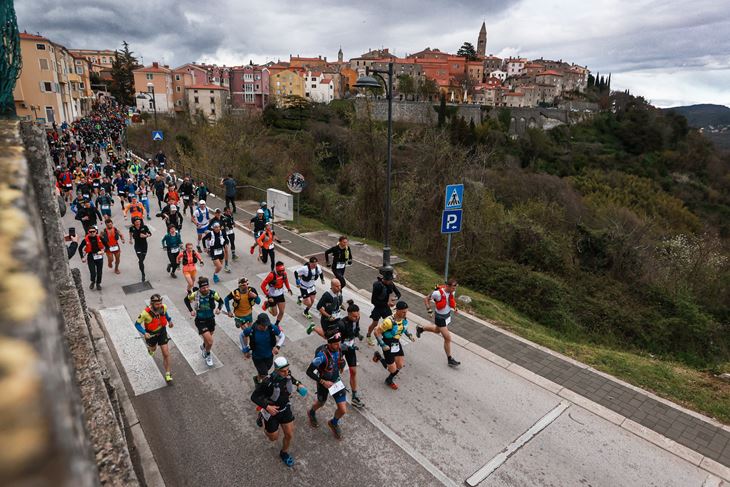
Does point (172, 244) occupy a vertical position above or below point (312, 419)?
above

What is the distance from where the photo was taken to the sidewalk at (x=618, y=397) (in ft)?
23.1

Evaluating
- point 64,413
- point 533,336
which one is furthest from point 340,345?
point 64,413

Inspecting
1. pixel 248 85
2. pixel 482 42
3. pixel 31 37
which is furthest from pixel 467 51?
pixel 31 37

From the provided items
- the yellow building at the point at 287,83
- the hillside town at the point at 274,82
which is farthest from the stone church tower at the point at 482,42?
the yellow building at the point at 287,83

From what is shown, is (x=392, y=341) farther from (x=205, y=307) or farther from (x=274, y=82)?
(x=274, y=82)

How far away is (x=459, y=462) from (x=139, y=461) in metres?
4.66

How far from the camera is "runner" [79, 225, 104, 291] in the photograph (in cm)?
1144

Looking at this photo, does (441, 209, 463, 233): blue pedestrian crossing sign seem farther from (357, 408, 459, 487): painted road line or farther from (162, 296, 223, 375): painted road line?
(162, 296, 223, 375): painted road line

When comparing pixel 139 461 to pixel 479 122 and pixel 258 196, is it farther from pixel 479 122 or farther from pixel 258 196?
pixel 479 122

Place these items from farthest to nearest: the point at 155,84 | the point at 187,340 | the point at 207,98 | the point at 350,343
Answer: the point at 207,98 → the point at 155,84 → the point at 187,340 → the point at 350,343

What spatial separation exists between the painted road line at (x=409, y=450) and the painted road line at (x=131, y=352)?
12.6 feet

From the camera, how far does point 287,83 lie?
315ft

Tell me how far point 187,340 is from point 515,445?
22.8 ft

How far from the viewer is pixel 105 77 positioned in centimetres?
10638
